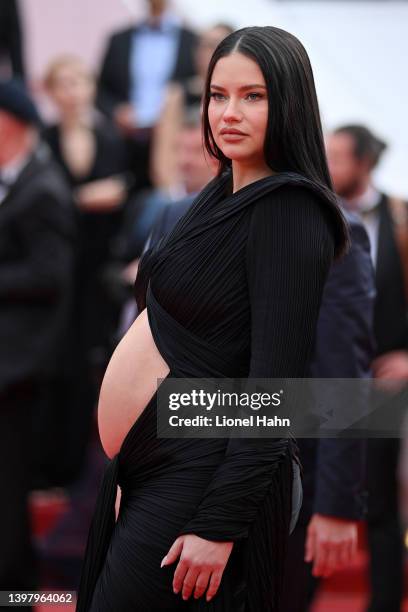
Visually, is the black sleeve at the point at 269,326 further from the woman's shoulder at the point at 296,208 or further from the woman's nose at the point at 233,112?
the woman's nose at the point at 233,112

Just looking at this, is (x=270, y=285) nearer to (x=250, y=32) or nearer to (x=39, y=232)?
(x=250, y=32)

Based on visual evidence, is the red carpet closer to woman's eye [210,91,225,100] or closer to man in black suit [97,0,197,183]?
man in black suit [97,0,197,183]

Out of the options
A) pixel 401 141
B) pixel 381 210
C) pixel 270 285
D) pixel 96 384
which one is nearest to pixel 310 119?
pixel 270 285

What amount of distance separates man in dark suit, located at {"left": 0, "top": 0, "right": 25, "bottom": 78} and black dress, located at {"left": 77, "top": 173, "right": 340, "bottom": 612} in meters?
4.44

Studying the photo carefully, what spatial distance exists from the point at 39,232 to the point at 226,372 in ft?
7.91

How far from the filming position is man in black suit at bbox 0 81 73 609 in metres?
4.39

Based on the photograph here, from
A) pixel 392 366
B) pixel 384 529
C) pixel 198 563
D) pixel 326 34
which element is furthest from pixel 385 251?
pixel 326 34

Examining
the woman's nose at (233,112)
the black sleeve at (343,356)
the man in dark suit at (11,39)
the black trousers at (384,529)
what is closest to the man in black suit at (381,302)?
the black trousers at (384,529)

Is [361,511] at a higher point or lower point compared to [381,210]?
lower

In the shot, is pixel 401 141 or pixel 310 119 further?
pixel 401 141

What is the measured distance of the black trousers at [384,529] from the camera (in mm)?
→ 4250

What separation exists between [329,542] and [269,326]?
94 cm

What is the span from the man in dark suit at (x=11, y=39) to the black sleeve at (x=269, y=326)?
15.0 ft

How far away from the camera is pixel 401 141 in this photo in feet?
24.5
